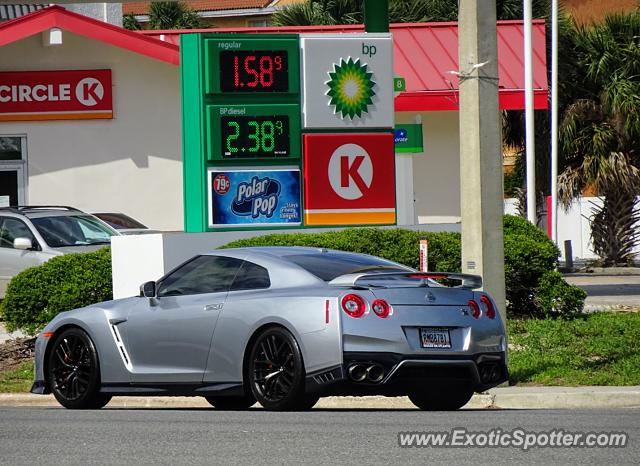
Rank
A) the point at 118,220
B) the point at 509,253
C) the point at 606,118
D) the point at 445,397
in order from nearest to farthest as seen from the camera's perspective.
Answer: the point at 445,397, the point at 509,253, the point at 118,220, the point at 606,118

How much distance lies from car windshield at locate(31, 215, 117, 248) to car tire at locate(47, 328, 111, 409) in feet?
30.4

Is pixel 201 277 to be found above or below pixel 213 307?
above

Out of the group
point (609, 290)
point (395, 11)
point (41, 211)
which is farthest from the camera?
point (395, 11)

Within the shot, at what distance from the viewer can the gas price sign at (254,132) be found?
704 inches

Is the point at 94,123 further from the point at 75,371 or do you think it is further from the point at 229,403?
the point at 229,403

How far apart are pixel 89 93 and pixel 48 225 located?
341 inches

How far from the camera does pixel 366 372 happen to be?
10648 millimetres

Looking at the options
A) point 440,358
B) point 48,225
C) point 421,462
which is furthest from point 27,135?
point 421,462

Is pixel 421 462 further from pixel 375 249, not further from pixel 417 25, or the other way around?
pixel 417 25

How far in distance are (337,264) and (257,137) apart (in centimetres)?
683

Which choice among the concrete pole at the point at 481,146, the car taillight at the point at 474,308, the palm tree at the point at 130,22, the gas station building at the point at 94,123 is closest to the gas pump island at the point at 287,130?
the concrete pole at the point at 481,146

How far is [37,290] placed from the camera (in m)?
17.3

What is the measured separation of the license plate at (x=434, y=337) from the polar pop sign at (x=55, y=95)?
2054 centimetres

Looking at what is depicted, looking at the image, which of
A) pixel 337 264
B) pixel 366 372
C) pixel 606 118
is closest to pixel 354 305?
pixel 366 372
